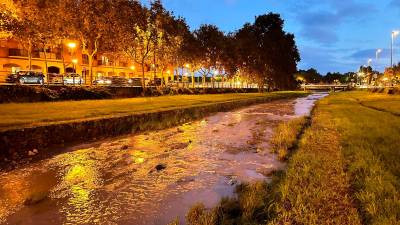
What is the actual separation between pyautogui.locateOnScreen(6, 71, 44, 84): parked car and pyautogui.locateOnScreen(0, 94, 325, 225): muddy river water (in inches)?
1156

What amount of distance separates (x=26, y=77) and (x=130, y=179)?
128 feet

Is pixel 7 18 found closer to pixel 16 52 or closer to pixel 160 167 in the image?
pixel 16 52

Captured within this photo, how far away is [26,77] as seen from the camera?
46875 mm

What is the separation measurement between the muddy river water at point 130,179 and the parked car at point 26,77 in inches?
1156

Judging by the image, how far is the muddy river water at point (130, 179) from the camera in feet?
31.3

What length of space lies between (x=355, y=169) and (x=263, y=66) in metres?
76.2

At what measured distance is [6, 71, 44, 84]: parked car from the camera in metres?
45.3

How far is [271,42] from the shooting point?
306ft

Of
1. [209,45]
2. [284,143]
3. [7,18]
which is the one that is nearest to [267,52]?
[209,45]

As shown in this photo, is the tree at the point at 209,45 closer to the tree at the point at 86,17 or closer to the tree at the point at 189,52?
the tree at the point at 189,52

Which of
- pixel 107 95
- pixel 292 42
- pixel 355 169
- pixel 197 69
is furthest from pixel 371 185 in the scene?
pixel 292 42

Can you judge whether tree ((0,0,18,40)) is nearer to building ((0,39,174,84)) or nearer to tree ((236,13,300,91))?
building ((0,39,174,84))

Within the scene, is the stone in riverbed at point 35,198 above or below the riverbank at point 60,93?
below

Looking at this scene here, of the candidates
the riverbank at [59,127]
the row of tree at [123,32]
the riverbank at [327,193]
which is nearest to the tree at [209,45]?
the row of tree at [123,32]
